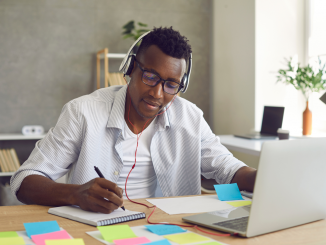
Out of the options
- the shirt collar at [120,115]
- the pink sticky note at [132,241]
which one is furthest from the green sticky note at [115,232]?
the shirt collar at [120,115]

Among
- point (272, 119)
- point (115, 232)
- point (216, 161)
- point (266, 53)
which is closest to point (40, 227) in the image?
point (115, 232)

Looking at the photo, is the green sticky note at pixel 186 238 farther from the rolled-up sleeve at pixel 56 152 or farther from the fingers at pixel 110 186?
the rolled-up sleeve at pixel 56 152

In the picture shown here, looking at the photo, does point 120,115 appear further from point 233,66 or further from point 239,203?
point 233,66

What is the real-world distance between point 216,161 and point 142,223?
62 cm

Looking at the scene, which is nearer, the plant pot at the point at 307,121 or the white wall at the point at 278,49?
the plant pot at the point at 307,121

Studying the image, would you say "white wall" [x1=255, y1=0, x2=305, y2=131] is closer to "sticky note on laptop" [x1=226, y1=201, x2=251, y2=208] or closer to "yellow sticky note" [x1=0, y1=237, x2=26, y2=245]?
"sticky note on laptop" [x1=226, y1=201, x2=251, y2=208]

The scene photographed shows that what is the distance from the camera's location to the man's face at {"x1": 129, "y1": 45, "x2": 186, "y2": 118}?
4.17 ft

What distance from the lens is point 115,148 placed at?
1319 millimetres

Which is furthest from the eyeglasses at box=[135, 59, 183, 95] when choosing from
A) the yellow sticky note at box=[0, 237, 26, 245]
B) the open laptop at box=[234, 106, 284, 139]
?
the open laptop at box=[234, 106, 284, 139]

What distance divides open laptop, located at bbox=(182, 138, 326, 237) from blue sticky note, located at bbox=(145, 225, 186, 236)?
0.18 feet

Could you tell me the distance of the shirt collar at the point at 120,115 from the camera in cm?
133

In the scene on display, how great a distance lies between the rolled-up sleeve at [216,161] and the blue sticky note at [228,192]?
0.43 ft

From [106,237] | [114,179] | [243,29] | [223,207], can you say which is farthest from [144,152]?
[243,29]

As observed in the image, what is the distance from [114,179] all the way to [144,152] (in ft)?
0.54
